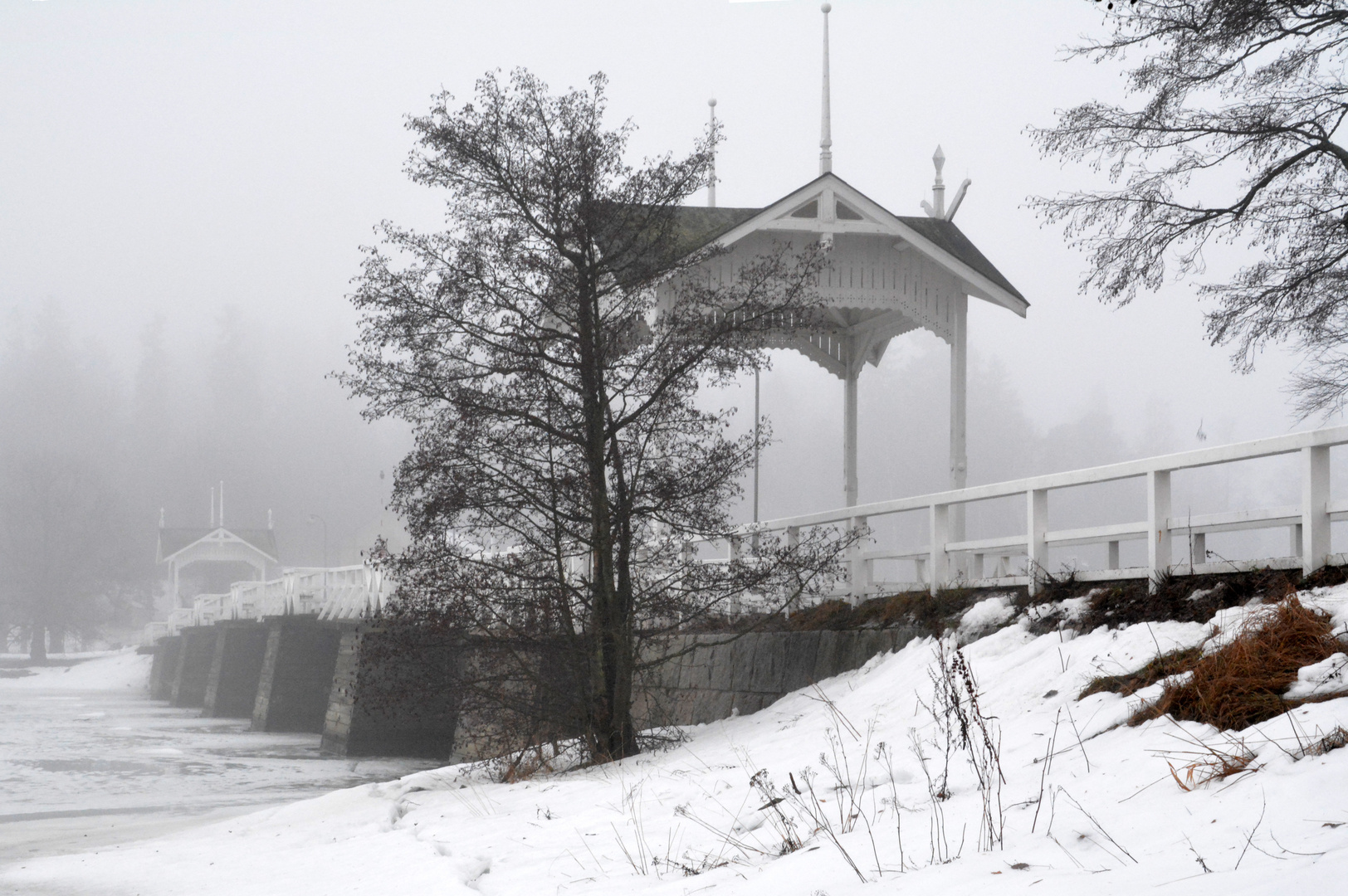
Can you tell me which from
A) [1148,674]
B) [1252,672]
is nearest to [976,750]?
[1148,674]

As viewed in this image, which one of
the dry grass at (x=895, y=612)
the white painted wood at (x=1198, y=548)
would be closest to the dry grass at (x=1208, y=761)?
the white painted wood at (x=1198, y=548)

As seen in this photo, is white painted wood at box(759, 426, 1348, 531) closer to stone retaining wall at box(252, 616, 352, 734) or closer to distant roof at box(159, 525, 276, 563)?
stone retaining wall at box(252, 616, 352, 734)

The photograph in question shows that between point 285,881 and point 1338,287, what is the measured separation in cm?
1128

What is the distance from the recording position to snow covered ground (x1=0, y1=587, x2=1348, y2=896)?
4008mm

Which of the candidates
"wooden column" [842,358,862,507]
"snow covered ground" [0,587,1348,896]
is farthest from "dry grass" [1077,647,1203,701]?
"wooden column" [842,358,862,507]

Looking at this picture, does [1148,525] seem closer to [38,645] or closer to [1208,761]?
[1208,761]

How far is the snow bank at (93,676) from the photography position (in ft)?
201

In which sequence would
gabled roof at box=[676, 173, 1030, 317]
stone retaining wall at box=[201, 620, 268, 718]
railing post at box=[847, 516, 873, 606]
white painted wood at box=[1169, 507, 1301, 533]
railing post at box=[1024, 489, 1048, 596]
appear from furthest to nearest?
stone retaining wall at box=[201, 620, 268, 718], gabled roof at box=[676, 173, 1030, 317], railing post at box=[847, 516, 873, 606], railing post at box=[1024, 489, 1048, 596], white painted wood at box=[1169, 507, 1301, 533]

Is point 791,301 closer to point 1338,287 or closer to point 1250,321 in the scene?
point 1250,321

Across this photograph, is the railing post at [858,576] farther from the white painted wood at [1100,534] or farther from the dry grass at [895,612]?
the white painted wood at [1100,534]

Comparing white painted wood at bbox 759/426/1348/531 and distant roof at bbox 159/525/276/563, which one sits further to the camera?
distant roof at bbox 159/525/276/563

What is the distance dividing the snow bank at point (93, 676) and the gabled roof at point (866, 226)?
54.4 meters

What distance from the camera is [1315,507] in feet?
22.5

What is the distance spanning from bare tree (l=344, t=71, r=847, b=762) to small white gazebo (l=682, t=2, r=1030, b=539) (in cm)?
234
